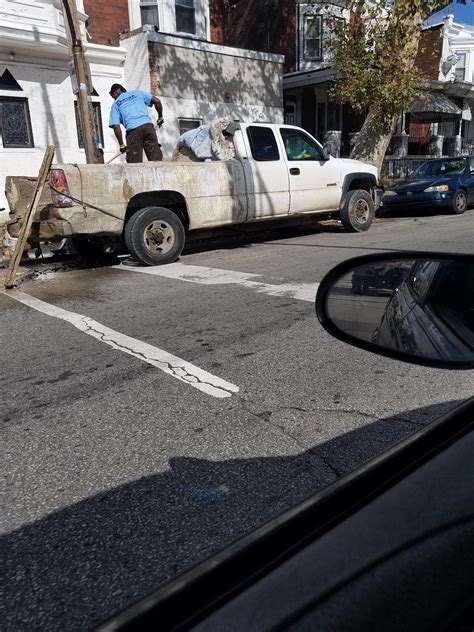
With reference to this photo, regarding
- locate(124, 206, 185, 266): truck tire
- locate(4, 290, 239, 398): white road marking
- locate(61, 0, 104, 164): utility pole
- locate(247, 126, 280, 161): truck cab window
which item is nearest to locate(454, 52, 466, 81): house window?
locate(247, 126, 280, 161): truck cab window

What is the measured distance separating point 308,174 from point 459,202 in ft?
21.4

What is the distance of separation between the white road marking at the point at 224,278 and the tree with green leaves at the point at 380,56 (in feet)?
27.9

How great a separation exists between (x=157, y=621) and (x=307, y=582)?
246 millimetres

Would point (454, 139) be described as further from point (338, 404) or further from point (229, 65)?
point (338, 404)

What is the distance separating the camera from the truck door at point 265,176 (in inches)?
384

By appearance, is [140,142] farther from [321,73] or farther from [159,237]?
[321,73]

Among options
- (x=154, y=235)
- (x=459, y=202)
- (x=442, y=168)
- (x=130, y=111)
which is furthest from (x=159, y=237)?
(x=442, y=168)

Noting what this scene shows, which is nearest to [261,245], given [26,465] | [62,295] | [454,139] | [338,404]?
[62,295]

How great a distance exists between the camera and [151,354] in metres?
4.62

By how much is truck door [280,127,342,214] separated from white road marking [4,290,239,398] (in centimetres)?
569

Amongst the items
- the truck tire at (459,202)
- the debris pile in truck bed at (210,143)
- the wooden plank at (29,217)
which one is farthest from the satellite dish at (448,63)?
the wooden plank at (29,217)

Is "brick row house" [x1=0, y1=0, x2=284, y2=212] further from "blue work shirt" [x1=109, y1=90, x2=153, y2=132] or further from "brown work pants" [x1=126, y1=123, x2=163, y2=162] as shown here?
"brown work pants" [x1=126, y1=123, x2=163, y2=162]

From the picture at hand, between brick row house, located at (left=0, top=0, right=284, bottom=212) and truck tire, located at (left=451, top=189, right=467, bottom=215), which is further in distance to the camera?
truck tire, located at (left=451, top=189, right=467, bottom=215)

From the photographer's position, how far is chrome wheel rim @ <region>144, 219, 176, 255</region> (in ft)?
28.1
